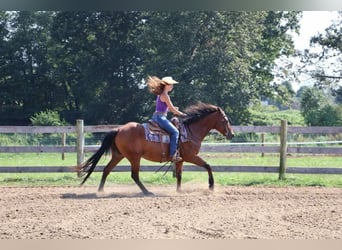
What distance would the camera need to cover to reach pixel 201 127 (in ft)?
28.6

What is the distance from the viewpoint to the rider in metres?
8.08

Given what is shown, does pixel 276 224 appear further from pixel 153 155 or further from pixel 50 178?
pixel 50 178

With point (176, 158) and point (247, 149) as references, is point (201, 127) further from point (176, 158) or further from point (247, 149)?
point (247, 149)

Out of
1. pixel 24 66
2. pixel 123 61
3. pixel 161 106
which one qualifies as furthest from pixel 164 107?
pixel 24 66

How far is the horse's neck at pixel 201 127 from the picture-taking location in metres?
8.63

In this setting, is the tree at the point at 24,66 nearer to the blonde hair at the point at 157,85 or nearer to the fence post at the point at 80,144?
the fence post at the point at 80,144

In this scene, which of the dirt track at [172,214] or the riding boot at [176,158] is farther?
the riding boot at [176,158]

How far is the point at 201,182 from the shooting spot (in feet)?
31.2

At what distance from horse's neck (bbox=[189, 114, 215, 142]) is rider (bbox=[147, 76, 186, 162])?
0.43m

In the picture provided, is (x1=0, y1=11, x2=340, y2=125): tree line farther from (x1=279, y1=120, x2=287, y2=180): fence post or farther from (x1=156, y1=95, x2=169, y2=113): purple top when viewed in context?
(x1=156, y1=95, x2=169, y2=113): purple top

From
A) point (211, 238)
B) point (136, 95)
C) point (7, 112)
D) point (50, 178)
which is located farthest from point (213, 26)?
point (211, 238)

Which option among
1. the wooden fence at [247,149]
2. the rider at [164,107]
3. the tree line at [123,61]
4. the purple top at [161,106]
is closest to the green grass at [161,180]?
the wooden fence at [247,149]

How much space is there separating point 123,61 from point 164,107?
64.6ft

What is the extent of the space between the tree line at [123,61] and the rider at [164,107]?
15548 millimetres
